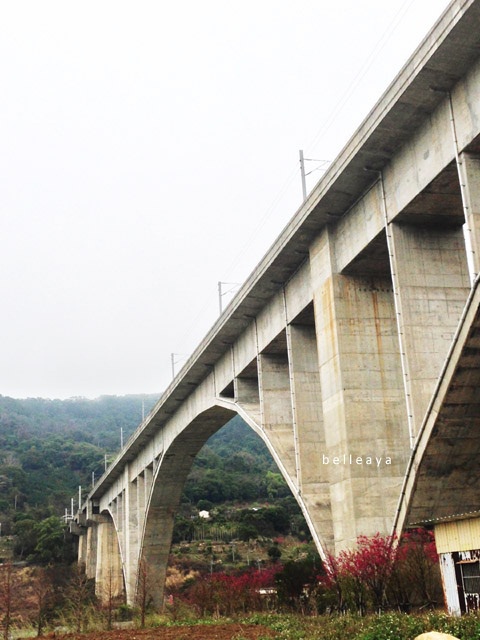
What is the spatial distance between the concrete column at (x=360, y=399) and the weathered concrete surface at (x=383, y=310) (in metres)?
0.04

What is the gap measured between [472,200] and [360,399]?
6.84 m

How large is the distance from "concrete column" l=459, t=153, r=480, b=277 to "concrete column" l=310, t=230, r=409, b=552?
6.16 m

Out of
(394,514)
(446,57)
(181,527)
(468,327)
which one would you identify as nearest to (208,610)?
(394,514)

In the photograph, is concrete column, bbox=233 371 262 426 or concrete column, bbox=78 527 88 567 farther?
concrete column, bbox=78 527 88 567

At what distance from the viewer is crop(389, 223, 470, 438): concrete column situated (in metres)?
17.7

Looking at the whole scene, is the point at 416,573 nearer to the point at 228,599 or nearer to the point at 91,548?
the point at 228,599

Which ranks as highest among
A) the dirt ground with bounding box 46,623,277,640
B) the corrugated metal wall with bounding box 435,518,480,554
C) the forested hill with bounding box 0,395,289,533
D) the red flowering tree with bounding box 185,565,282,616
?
the forested hill with bounding box 0,395,289,533

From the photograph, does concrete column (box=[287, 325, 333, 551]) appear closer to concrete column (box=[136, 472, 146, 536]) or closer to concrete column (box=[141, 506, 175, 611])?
concrete column (box=[141, 506, 175, 611])

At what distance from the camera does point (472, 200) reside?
15.5 metres

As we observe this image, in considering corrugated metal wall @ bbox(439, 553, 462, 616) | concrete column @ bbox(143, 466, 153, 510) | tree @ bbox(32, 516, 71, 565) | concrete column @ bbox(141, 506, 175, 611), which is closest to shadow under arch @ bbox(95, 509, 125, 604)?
concrete column @ bbox(141, 506, 175, 611)

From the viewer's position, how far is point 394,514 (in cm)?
1967

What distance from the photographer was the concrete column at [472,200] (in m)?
15.2

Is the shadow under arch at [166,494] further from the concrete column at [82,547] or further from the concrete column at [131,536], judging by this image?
the concrete column at [82,547]

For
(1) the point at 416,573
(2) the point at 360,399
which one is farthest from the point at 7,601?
(1) the point at 416,573
